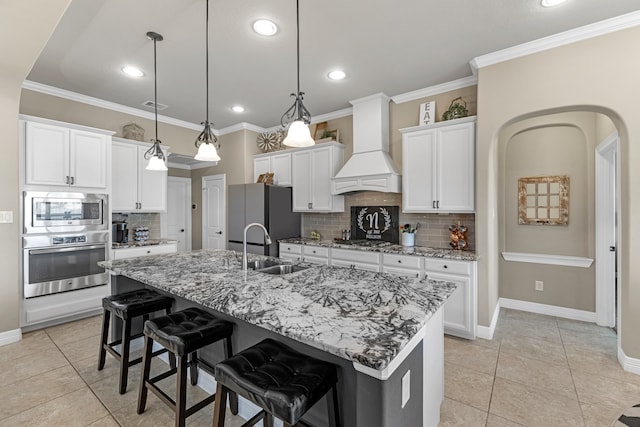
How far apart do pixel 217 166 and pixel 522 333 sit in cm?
536

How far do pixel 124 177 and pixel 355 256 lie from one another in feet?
11.1

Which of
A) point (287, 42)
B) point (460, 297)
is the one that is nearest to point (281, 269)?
point (460, 297)

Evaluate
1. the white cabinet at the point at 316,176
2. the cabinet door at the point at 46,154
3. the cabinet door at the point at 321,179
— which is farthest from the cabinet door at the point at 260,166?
the cabinet door at the point at 46,154

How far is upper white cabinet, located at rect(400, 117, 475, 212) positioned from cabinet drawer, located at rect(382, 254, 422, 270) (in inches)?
24.4

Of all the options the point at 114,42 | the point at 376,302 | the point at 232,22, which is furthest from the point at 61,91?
the point at 376,302

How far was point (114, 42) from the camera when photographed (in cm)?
277

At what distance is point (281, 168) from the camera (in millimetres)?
5047

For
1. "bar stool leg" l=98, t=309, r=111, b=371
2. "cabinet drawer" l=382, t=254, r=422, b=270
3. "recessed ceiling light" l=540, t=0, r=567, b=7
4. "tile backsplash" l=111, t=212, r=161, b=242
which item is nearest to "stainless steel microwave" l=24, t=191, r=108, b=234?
"tile backsplash" l=111, t=212, r=161, b=242

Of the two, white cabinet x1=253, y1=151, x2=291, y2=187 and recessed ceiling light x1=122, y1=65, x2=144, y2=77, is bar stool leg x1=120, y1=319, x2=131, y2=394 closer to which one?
recessed ceiling light x1=122, y1=65, x2=144, y2=77

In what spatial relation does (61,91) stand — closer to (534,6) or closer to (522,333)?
(534,6)

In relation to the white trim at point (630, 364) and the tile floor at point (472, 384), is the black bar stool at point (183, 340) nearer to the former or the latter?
the tile floor at point (472, 384)

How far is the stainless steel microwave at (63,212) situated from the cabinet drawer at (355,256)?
2.97 meters

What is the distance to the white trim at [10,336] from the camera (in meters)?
3.00

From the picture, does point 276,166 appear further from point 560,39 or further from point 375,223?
point 560,39
